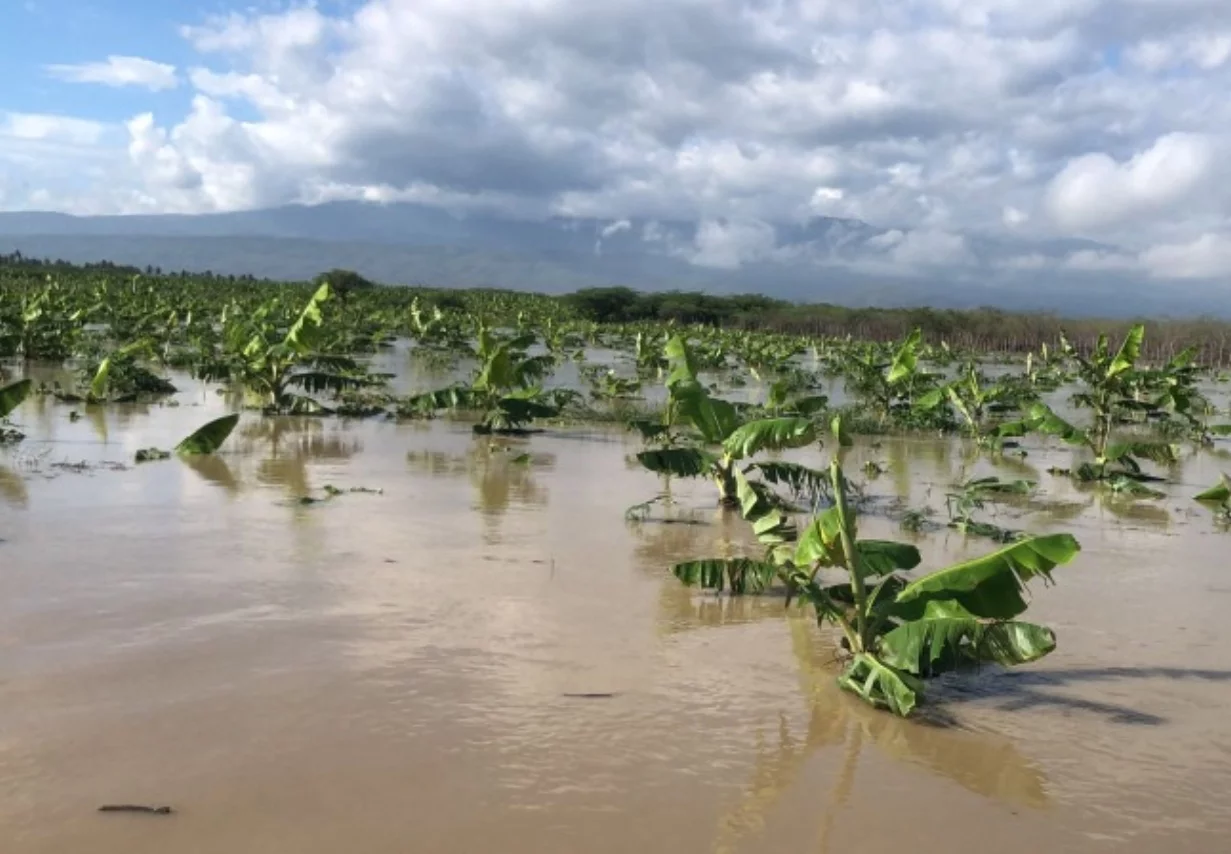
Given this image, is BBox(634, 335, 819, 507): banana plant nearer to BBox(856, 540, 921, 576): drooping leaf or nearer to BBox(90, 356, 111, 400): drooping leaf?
BBox(856, 540, 921, 576): drooping leaf

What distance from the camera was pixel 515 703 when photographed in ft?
17.9

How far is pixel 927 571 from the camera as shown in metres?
8.63

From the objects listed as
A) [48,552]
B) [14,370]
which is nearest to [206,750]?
[48,552]

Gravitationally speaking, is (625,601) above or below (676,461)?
below

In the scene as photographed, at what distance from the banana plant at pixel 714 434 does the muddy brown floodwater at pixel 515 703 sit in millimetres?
683

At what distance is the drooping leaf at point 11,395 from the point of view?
10.3 m

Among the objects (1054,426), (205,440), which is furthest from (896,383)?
(205,440)

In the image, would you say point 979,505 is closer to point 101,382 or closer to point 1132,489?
point 1132,489

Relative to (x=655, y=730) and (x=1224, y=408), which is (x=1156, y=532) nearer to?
(x=655, y=730)

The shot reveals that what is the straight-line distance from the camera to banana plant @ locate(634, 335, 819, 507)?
8.06m

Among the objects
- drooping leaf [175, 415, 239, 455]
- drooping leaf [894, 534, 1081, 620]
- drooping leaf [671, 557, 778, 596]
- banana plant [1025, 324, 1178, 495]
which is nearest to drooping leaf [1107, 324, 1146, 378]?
banana plant [1025, 324, 1178, 495]

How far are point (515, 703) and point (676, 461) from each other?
163 inches

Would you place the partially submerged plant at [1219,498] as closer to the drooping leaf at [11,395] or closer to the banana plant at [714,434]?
the banana plant at [714,434]

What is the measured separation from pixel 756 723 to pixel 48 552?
16.6 feet
